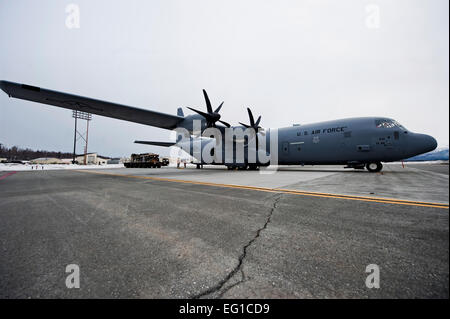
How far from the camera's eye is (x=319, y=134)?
12.2 m

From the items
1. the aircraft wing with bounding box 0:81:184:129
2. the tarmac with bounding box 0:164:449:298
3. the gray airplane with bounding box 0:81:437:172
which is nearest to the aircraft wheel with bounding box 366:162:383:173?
the gray airplane with bounding box 0:81:437:172

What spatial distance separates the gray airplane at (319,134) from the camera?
28.2ft

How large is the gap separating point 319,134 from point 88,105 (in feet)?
49.2

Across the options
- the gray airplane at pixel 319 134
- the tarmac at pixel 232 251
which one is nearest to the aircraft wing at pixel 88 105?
the gray airplane at pixel 319 134

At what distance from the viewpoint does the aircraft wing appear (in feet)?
23.9

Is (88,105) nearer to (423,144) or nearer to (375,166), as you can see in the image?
(375,166)

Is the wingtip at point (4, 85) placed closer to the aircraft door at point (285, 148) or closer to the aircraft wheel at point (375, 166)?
the aircraft door at point (285, 148)

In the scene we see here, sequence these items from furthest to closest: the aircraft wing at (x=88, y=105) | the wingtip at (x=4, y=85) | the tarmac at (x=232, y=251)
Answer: the aircraft wing at (x=88, y=105)
the wingtip at (x=4, y=85)
the tarmac at (x=232, y=251)

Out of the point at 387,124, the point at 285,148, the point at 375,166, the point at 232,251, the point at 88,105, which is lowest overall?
the point at 232,251

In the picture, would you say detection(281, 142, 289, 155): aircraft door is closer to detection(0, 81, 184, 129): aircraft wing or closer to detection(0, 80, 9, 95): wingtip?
detection(0, 81, 184, 129): aircraft wing

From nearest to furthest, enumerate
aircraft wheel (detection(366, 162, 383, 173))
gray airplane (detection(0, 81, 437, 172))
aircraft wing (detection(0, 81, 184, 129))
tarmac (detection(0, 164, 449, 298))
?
tarmac (detection(0, 164, 449, 298)) → aircraft wing (detection(0, 81, 184, 129)) → gray airplane (detection(0, 81, 437, 172)) → aircraft wheel (detection(366, 162, 383, 173))

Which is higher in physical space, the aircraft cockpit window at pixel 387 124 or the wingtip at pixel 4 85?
the wingtip at pixel 4 85

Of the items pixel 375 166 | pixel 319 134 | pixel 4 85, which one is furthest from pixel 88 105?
pixel 375 166
